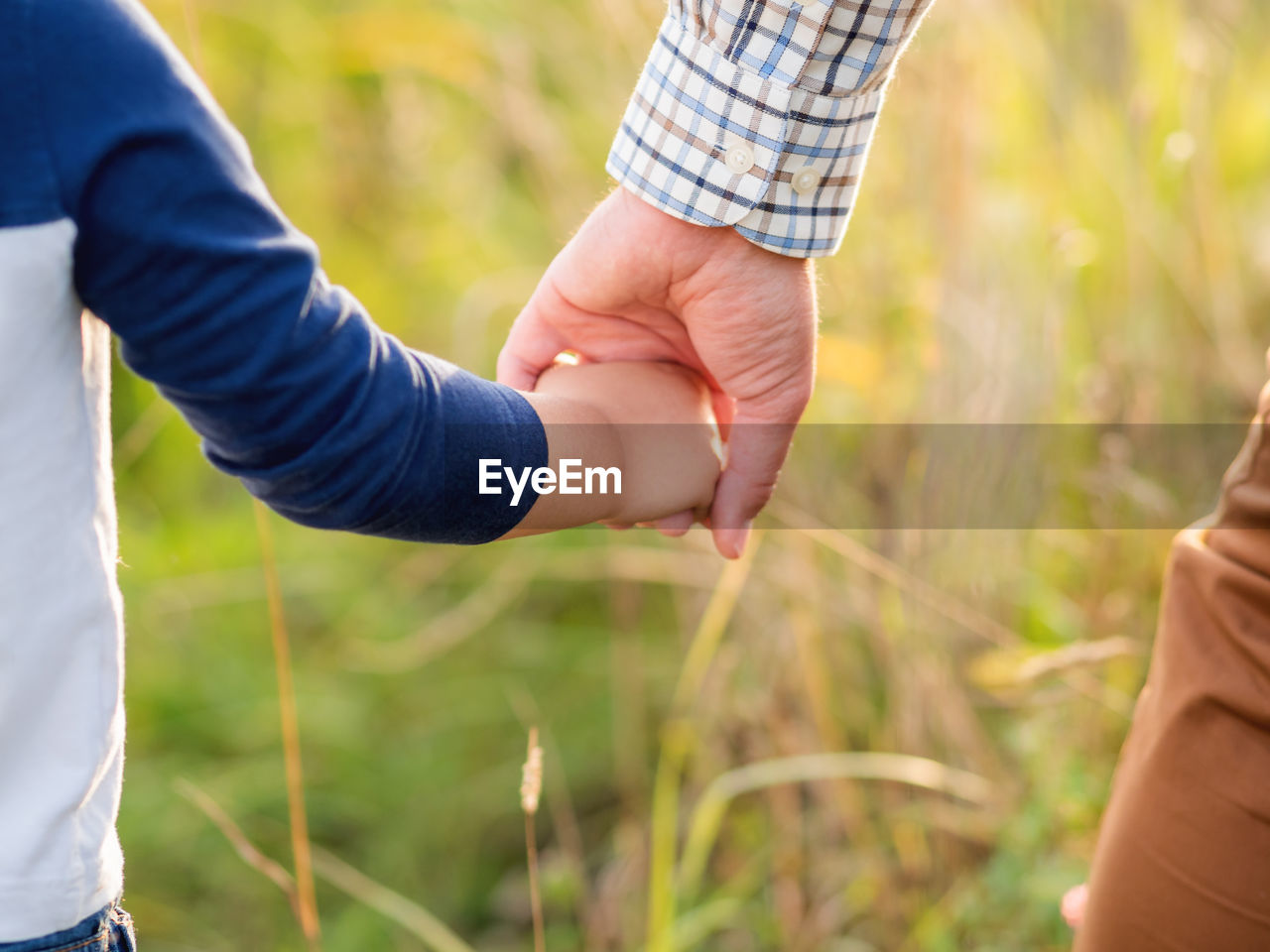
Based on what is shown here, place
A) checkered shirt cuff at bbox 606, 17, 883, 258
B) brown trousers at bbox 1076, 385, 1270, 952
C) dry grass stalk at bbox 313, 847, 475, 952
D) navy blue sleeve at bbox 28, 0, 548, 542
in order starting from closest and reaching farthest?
navy blue sleeve at bbox 28, 0, 548, 542, brown trousers at bbox 1076, 385, 1270, 952, checkered shirt cuff at bbox 606, 17, 883, 258, dry grass stalk at bbox 313, 847, 475, 952

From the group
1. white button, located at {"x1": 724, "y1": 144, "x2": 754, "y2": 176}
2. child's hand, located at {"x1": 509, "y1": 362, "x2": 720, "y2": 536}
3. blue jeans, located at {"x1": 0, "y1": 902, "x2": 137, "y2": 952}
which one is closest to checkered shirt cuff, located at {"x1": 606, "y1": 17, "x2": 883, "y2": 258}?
white button, located at {"x1": 724, "y1": 144, "x2": 754, "y2": 176}

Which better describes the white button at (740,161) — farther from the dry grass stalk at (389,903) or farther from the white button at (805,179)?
the dry grass stalk at (389,903)

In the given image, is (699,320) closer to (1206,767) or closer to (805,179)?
(805,179)

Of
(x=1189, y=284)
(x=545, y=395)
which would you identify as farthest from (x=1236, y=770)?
(x=1189, y=284)

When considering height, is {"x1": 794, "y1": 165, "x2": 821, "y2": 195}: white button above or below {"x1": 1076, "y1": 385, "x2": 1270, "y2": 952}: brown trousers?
above

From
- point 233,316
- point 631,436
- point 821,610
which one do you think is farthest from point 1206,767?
point 821,610

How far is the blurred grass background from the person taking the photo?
1.29m

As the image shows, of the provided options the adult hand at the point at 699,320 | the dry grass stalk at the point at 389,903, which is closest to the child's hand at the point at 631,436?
the adult hand at the point at 699,320

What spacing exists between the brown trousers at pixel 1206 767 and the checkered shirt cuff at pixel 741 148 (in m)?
0.31

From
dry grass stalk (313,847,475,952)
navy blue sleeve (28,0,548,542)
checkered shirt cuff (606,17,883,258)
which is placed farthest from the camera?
dry grass stalk (313,847,475,952)

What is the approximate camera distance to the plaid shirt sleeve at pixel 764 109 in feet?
2.44

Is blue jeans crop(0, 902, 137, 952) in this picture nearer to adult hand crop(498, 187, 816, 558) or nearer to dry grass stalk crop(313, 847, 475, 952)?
dry grass stalk crop(313, 847, 475, 952)

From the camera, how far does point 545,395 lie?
735 mm

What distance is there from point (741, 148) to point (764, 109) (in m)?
0.03
